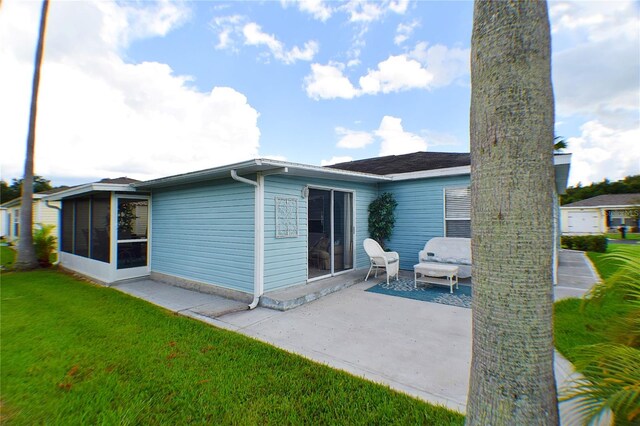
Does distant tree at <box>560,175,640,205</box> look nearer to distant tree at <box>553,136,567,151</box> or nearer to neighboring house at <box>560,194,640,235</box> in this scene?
neighboring house at <box>560,194,640,235</box>

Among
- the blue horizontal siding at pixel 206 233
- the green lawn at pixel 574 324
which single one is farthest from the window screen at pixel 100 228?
the green lawn at pixel 574 324

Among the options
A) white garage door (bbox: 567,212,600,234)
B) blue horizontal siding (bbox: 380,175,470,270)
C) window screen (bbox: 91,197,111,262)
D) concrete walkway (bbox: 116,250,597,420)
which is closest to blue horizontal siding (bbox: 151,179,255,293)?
concrete walkway (bbox: 116,250,597,420)

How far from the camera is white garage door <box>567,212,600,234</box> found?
28.0 meters

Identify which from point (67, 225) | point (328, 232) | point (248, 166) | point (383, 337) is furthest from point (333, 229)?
point (67, 225)

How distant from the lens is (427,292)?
6141 mm

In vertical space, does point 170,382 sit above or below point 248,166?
below

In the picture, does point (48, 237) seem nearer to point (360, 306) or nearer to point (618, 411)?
point (360, 306)

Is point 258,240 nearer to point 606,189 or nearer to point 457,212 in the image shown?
point 457,212

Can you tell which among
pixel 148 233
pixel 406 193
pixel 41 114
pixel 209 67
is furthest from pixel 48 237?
pixel 406 193

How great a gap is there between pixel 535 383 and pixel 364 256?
277 inches

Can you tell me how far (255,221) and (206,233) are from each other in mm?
1836

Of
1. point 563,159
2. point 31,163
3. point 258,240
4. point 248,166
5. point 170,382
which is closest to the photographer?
point 170,382

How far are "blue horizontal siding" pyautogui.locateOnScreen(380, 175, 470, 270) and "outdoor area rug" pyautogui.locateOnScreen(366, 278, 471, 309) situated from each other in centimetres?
145

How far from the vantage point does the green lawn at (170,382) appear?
2381 mm
